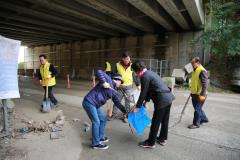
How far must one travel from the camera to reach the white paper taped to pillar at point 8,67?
3646 millimetres

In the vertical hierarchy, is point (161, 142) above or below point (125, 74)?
below

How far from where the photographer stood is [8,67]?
3.77 m

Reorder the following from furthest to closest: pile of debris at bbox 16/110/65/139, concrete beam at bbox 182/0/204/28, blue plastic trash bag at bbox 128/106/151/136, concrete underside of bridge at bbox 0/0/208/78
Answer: concrete underside of bridge at bbox 0/0/208/78 → concrete beam at bbox 182/0/204/28 → pile of debris at bbox 16/110/65/139 → blue plastic trash bag at bbox 128/106/151/136

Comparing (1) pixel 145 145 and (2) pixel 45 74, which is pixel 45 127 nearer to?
(2) pixel 45 74

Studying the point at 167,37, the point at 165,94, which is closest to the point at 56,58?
the point at 167,37

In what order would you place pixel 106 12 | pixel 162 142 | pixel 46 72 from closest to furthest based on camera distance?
pixel 162 142 < pixel 46 72 < pixel 106 12

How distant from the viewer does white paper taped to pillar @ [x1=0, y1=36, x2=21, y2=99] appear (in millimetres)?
3646

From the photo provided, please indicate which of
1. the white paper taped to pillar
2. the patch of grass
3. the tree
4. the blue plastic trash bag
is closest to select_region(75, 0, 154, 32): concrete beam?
the tree

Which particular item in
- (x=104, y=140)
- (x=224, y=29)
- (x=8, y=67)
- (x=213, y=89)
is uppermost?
(x=224, y=29)

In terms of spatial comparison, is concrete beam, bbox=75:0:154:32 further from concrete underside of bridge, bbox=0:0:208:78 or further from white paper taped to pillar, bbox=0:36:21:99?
white paper taped to pillar, bbox=0:36:21:99

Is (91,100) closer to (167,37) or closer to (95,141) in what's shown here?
(95,141)

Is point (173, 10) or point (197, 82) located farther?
point (173, 10)

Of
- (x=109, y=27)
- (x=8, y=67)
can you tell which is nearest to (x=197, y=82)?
(x=8, y=67)

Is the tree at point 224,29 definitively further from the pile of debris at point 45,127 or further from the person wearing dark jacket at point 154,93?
the pile of debris at point 45,127
